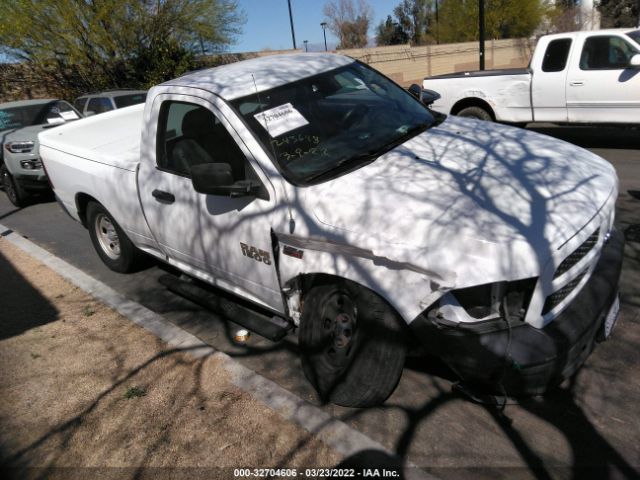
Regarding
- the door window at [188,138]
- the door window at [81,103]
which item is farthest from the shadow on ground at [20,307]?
the door window at [81,103]

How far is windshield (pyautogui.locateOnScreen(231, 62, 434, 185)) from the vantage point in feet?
11.1

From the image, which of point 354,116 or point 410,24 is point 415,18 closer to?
point 410,24

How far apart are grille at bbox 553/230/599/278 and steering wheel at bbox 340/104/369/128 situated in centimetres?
173

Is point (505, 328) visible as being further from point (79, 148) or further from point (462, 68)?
point (462, 68)

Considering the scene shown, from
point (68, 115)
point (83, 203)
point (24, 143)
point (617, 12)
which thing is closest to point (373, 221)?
point (83, 203)

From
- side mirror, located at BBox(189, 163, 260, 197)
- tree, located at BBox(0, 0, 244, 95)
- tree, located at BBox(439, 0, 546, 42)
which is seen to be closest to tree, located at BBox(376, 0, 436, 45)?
tree, located at BBox(439, 0, 546, 42)

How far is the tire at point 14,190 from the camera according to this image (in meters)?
9.02

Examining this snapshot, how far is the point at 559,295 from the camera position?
272 centimetres

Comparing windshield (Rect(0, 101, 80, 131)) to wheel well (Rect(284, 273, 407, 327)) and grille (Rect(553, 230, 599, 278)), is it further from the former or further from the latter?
grille (Rect(553, 230, 599, 278))

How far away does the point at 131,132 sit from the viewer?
18.4 ft

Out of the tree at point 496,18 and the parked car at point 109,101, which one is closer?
the parked car at point 109,101

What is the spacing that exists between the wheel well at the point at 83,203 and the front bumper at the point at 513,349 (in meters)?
4.03

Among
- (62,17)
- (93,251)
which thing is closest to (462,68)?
(62,17)

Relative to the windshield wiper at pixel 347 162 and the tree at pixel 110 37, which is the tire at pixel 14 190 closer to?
the windshield wiper at pixel 347 162
